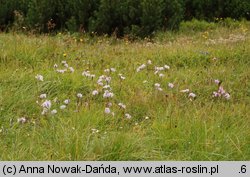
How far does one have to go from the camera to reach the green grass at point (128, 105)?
12.8ft

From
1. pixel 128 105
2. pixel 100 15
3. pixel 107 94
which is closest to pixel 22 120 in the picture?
pixel 107 94

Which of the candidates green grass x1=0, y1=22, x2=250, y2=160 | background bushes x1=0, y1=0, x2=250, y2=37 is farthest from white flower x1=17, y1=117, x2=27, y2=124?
background bushes x1=0, y1=0, x2=250, y2=37

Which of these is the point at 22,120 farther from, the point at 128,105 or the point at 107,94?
the point at 128,105

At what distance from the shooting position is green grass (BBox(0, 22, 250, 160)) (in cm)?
392

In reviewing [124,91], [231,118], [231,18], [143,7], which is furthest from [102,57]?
[231,18]

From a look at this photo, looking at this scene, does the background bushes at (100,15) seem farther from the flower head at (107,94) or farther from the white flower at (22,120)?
the white flower at (22,120)

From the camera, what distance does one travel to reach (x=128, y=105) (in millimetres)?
5133

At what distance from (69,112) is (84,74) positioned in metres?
1.17

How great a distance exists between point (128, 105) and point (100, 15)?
497cm

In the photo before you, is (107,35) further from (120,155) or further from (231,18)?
(120,155)

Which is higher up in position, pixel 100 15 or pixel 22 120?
pixel 100 15

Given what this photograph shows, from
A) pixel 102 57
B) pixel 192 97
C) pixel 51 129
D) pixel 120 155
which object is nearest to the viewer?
pixel 120 155

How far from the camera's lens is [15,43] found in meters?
7.48

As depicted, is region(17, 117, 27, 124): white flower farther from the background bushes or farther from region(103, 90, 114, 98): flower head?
the background bushes
